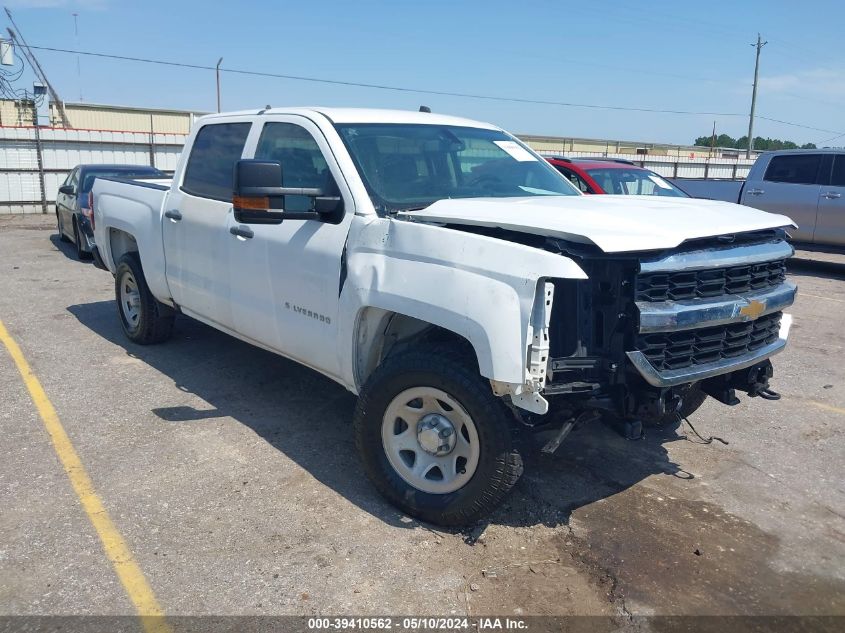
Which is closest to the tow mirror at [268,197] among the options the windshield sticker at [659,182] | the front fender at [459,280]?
the front fender at [459,280]

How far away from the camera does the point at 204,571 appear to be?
133 inches

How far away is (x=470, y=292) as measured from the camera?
337 cm

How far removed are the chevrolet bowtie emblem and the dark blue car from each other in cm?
1050

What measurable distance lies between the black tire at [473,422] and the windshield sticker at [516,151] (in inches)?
76.6

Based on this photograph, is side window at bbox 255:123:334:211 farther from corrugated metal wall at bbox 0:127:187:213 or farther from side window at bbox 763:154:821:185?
corrugated metal wall at bbox 0:127:187:213

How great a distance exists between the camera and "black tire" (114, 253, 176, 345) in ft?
21.7

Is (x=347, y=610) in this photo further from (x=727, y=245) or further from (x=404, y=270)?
(x=727, y=245)

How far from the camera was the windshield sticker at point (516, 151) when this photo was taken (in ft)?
16.7

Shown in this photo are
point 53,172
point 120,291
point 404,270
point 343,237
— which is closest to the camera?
point 404,270

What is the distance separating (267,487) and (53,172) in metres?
19.3

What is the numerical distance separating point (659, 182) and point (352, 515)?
8.31 m

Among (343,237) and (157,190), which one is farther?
(157,190)

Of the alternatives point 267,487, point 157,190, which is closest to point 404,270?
Answer: point 267,487

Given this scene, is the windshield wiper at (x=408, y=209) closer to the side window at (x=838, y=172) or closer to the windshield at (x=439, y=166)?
the windshield at (x=439, y=166)
